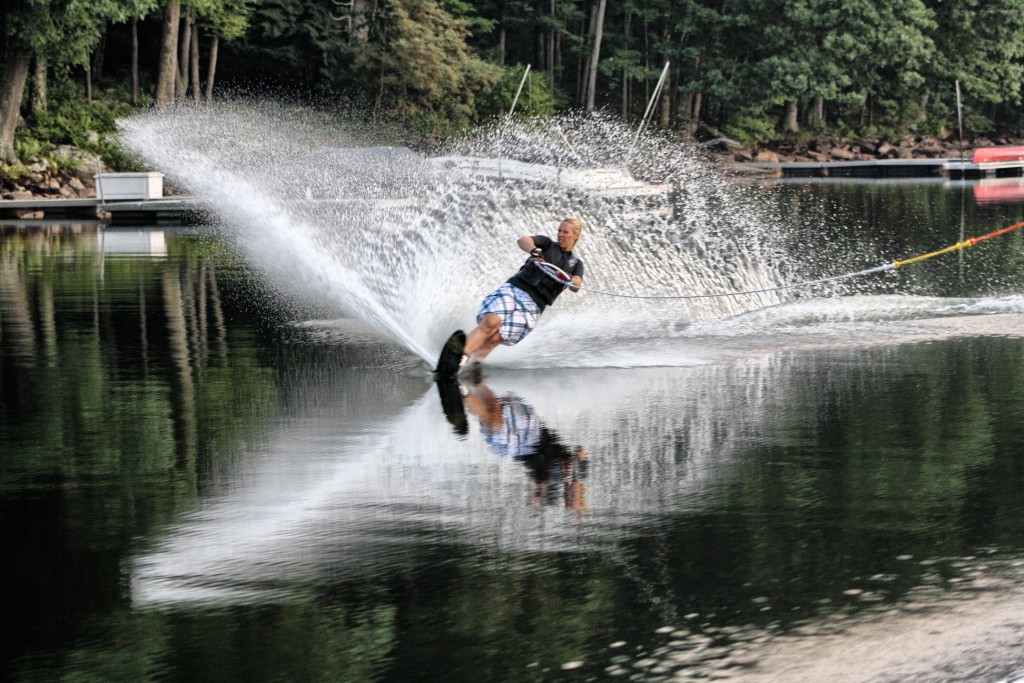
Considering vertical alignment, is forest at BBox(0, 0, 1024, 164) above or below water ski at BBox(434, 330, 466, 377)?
above

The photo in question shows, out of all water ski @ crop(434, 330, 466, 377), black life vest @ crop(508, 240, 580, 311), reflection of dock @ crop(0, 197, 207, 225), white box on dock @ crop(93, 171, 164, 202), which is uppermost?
white box on dock @ crop(93, 171, 164, 202)

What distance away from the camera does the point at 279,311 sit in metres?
16.6

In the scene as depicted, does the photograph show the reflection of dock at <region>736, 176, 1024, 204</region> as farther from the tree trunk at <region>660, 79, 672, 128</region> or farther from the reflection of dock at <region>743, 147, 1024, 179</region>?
the tree trunk at <region>660, 79, 672, 128</region>

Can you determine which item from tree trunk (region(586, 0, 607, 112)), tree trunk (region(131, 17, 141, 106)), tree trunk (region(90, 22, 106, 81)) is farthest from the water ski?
tree trunk (region(586, 0, 607, 112))

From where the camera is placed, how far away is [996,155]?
54.4 m

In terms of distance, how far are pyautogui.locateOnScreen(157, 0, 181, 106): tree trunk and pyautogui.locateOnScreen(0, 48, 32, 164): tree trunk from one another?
4.52 metres

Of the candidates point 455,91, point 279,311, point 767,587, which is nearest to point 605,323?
point 279,311

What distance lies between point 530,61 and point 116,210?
3478 centimetres

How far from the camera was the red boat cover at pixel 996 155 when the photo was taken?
175 ft

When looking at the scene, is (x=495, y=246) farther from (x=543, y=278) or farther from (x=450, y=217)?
(x=450, y=217)

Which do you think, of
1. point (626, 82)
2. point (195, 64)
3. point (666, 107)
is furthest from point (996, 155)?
point (195, 64)

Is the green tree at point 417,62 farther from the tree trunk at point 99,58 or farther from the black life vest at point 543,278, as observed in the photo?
the black life vest at point 543,278

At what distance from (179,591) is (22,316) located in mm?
10707

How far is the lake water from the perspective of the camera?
5.56 meters
